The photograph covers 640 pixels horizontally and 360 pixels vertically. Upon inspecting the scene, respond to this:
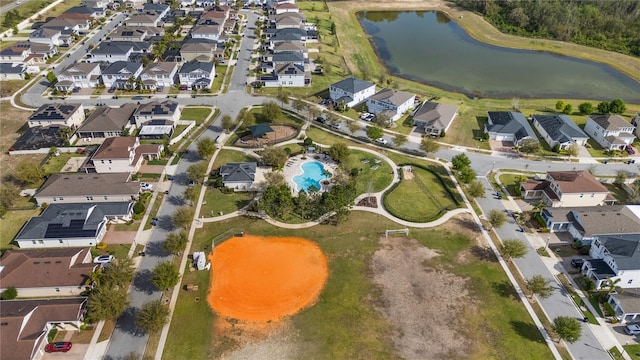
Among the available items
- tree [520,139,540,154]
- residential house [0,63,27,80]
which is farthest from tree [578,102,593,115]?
residential house [0,63,27,80]

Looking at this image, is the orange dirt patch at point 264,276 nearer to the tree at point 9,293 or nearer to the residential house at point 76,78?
the tree at point 9,293

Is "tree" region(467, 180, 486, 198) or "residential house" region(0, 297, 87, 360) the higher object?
"tree" region(467, 180, 486, 198)

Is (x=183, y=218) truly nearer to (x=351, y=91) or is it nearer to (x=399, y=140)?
(x=399, y=140)

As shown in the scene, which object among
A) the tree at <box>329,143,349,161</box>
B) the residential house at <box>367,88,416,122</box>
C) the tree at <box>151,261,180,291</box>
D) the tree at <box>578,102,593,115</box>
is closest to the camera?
the tree at <box>151,261,180,291</box>

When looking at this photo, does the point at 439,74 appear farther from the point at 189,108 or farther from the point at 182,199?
the point at 182,199

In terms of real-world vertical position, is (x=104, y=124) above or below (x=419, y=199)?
above

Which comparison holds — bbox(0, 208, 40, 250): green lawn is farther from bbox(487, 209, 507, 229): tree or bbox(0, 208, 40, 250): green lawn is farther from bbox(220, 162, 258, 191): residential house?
bbox(487, 209, 507, 229): tree

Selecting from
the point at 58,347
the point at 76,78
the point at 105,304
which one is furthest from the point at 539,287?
the point at 76,78
